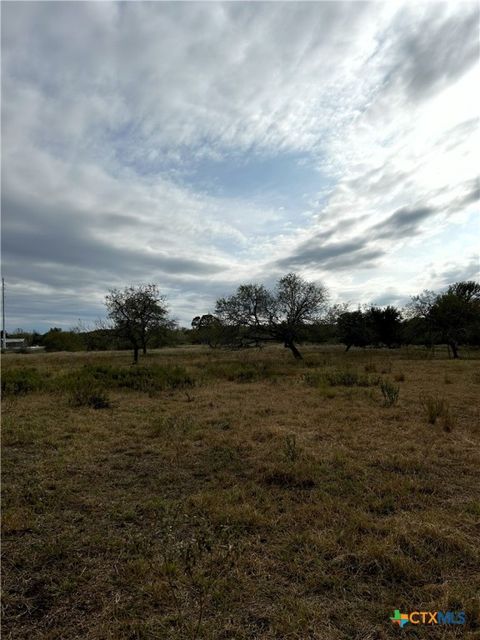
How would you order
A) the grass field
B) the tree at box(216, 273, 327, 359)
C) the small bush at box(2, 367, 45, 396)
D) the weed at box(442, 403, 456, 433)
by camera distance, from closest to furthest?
1. the grass field
2. the weed at box(442, 403, 456, 433)
3. the small bush at box(2, 367, 45, 396)
4. the tree at box(216, 273, 327, 359)

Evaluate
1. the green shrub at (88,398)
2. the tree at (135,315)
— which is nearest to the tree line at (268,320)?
the tree at (135,315)

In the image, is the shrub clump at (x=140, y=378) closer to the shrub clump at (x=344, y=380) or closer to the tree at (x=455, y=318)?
the shrub clump at (x=344, y=380)

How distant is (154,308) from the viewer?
3203 centimetres

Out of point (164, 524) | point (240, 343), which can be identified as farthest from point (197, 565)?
point (240, 343)

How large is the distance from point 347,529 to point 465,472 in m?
2.69

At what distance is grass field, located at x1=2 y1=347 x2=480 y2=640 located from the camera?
2.53 m

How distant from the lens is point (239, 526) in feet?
12.1

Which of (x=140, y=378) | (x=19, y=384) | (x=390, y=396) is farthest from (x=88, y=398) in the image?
(x=390, y=396)

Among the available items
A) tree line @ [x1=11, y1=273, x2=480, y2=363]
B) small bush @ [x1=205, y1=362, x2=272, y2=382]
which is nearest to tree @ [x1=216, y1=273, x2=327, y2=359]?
tree line @ [x1=11, y1=273, x2=480, y2=363]

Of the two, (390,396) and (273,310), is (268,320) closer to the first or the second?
(273,310)

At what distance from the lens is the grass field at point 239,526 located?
2.53 m

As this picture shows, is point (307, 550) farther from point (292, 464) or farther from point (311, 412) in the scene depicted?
point (311, 412)

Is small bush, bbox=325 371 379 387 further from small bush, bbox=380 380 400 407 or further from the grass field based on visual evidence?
the grass field

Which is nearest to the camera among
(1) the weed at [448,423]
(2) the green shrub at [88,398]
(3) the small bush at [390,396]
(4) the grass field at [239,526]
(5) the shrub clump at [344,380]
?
(4) the grass field at [239,526]
